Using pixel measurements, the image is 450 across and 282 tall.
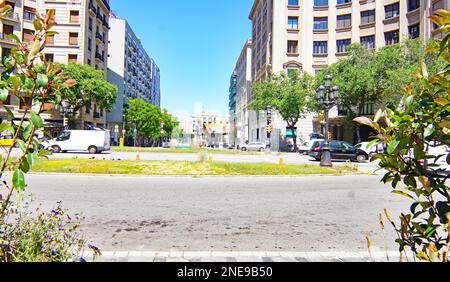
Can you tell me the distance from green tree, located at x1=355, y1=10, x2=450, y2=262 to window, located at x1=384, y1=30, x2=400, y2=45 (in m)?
46.4

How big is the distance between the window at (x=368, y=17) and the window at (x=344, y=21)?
6.20ft

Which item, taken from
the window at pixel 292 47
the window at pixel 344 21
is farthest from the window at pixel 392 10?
the window at pixel 292 47

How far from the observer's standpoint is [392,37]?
135ft

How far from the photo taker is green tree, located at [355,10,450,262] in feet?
6.07

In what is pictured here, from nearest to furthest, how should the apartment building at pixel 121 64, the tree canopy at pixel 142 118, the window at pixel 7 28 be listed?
the window at pixel 7 28
the tree canopy at pixel 142 118
the apartment building at pixel 121 64

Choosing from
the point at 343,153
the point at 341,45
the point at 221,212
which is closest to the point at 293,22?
the point at 341,45

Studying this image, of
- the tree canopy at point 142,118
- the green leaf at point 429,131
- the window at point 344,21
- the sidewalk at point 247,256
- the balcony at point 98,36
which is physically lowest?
the sidewalk at point 247,256

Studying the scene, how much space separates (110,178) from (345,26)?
4440 centimetres

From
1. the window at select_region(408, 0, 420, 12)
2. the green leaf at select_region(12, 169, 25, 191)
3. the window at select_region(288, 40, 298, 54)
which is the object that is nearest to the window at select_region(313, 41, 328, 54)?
the window at select_region(288, 40, 298, 54)

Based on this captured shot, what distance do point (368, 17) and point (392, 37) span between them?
4.84 metres

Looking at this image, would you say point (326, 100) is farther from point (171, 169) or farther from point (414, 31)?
point (414, 31)

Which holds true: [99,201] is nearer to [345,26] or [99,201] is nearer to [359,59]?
[359,59]

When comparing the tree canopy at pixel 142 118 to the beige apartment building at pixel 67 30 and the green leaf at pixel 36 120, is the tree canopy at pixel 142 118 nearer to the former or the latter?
the beige apartment building at pixel 67 30

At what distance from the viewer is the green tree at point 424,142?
6.07ft
